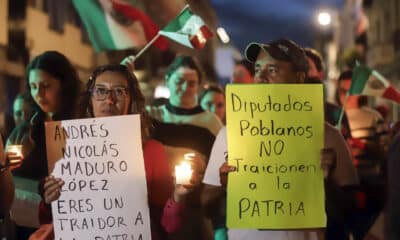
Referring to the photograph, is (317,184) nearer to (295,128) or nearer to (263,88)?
(295,128)

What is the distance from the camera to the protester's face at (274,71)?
350 cm

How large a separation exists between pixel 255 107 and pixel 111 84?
69cm

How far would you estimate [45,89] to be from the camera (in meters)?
3.93

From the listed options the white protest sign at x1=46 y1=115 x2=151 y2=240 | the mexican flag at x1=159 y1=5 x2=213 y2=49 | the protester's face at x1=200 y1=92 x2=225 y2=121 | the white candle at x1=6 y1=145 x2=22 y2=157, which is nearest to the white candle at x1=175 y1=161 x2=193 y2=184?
the white protest sign at x1=46 y1=115 x2=151 y2=240

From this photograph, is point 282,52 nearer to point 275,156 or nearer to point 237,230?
point 275,156

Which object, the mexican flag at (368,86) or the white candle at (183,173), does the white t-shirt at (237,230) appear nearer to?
→ the white candle at (183,173)

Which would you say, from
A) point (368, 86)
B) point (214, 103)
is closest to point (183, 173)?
point (368, 86)

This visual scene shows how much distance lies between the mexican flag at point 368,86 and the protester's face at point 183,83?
116 cm

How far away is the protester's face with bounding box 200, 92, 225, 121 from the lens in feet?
21.5

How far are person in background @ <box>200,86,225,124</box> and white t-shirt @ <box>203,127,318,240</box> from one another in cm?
298

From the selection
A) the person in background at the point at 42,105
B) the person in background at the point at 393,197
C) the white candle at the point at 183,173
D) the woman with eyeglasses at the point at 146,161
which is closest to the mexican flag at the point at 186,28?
the person in background at the point at 42,105

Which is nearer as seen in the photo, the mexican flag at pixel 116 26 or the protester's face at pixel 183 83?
the mexican flag at pixel 116 26

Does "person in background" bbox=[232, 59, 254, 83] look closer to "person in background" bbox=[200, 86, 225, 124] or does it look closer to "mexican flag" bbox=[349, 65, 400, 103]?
"mexican flag" bbox=[349, 65, 400, 103]

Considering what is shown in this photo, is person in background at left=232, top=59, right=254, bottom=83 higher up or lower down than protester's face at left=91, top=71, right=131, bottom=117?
higher up
